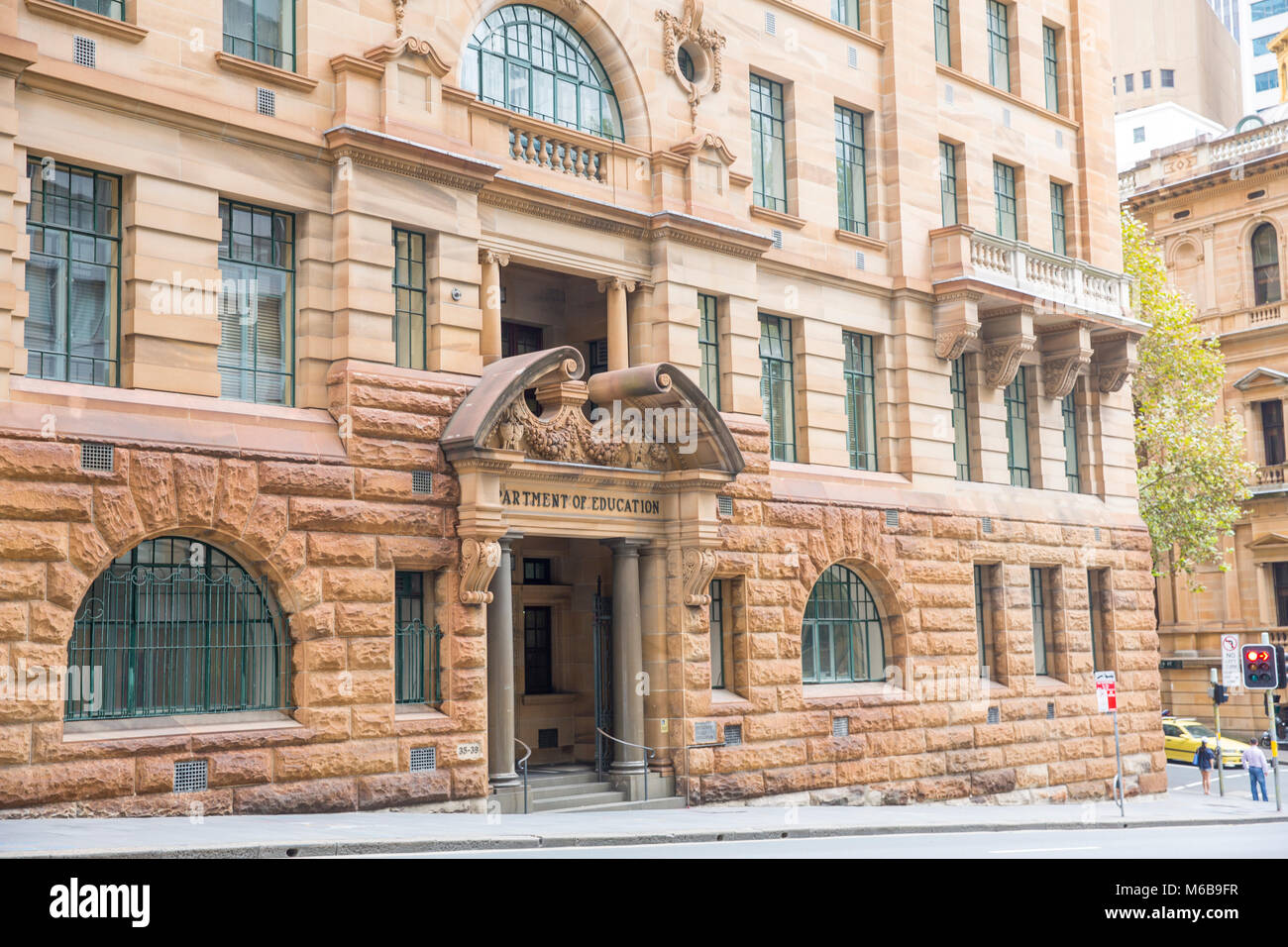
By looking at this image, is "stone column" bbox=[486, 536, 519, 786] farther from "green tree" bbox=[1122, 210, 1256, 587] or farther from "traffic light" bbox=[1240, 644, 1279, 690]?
"green tree" bbox=[1122, 210, 1256, 587]

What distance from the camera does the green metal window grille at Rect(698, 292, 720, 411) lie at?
2561 cm

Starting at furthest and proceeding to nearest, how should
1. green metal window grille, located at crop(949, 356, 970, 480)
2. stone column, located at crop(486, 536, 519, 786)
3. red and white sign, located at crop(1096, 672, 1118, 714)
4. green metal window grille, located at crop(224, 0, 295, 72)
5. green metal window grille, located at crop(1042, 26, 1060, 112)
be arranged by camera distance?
1. green metal window grille, located at crop(1042, 26, 1060, 112)
2. green metal window grille, located at crop(949, 356, 970, 480)
3. red and white sign, located at crop(1096, 672, 1118, 714)
4. stone column, located at crop(486, 536, 519, 786)
5. green metal window grille, located at crop(224, 0, 295, 72)

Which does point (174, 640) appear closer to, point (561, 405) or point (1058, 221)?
point (561, 405)

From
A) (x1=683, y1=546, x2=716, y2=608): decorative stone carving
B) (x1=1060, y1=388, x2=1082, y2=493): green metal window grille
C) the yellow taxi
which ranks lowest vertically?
the yellow taxi

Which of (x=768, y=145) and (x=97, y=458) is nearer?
(x=97, y=458)

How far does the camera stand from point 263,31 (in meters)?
20.0

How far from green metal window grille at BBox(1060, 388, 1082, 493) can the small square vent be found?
69.2 feet

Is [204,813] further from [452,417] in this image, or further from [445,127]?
[445,127]

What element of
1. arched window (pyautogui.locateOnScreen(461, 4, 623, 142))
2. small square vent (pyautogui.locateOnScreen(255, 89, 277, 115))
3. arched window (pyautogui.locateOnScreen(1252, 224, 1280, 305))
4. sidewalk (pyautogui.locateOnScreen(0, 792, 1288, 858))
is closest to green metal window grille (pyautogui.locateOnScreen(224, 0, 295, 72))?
small square vent (pyautogui.locateOnScreen(255, 89, 277, 115))

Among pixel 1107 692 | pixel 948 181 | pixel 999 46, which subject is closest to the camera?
pixel 1107 692

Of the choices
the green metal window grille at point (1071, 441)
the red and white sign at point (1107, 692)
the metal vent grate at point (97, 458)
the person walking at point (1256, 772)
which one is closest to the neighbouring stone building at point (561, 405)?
the metal vent grate at point (97, 458)

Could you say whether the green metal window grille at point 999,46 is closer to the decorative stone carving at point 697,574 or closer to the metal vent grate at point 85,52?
the decorative stone carving at point 697,574

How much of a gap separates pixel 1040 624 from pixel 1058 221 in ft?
32.6

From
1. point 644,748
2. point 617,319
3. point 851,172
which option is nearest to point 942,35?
point 851,172
